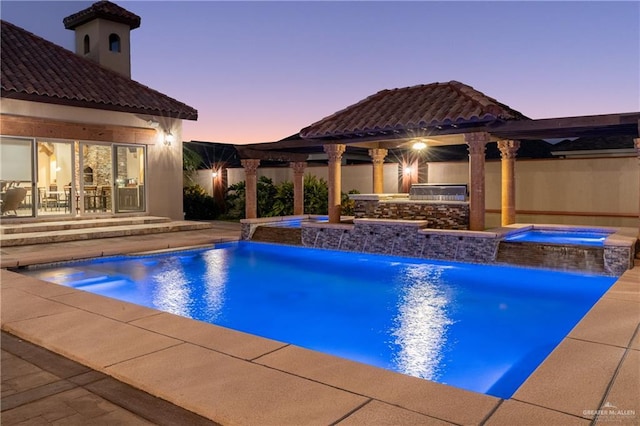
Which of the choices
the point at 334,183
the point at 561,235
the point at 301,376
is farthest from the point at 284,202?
the point at 301,376

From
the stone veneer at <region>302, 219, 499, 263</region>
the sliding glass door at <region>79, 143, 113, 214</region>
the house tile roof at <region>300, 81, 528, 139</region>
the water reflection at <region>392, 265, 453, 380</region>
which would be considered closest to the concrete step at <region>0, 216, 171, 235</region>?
Answer: the sliding glass door at <region>79, 143, 113, 214</region>

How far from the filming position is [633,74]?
2038 centimetres

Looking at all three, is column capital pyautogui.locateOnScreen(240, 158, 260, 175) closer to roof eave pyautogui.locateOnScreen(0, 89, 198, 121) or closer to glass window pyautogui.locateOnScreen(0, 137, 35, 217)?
roof eave pyautogui.locateOnScreen(0, 89, 198, 121)

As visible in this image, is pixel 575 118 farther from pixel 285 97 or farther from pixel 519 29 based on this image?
pixel 285 97

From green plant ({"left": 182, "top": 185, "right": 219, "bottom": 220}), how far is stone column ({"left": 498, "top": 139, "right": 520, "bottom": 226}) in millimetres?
13177

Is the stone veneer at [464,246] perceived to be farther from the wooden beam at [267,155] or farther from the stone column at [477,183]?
the wooden beam at [267,155]

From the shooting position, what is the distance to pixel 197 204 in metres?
22.1

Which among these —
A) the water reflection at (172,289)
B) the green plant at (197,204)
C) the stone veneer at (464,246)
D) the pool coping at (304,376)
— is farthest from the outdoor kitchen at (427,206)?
the green plant at (197,204)

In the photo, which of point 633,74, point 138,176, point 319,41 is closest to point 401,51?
point 319,41

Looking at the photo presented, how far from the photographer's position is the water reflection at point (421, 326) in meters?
5.27

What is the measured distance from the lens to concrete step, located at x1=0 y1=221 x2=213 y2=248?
41.3 feet

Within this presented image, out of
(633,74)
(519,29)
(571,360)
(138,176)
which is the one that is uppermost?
(519,29)

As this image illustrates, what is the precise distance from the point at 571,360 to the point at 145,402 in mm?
3413

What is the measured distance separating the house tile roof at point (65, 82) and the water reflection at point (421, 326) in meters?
11.3
